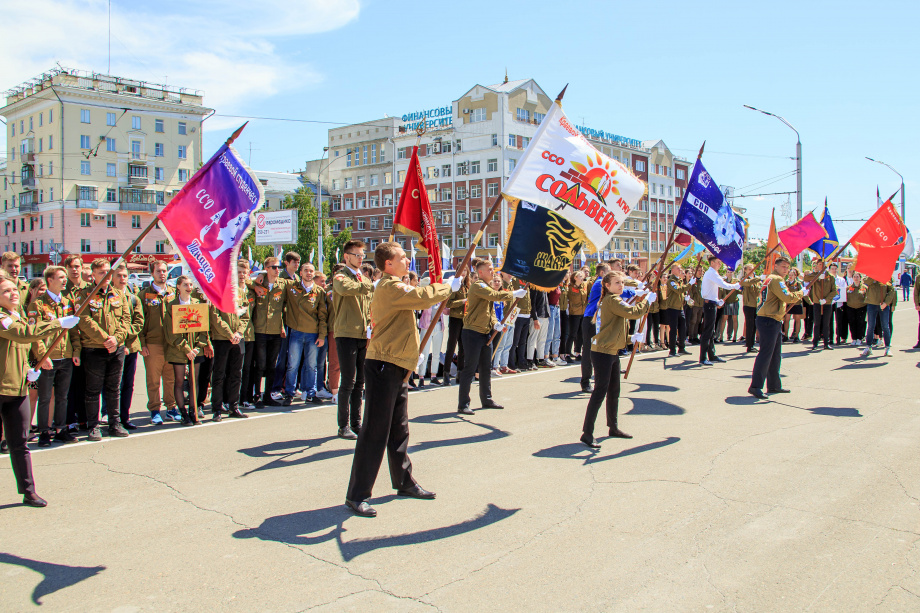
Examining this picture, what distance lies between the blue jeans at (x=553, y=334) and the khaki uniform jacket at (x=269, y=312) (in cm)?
637

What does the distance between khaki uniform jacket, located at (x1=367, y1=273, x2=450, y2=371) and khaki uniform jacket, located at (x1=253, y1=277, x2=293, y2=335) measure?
484 cm

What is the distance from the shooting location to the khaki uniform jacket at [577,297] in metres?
14.7

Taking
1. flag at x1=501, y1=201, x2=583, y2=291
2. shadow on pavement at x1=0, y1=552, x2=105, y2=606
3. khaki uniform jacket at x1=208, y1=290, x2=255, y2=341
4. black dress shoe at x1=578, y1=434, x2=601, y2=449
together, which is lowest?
shadow on pavement at x1=0, y1=552, x2=105, y2=606

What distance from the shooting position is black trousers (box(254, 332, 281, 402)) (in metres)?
9.84

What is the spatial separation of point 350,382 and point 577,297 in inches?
317

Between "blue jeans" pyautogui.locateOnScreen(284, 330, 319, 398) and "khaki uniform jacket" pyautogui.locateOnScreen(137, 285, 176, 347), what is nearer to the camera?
"khaki uniform jacket" pyautogui.locateOnScreen(137, 285, 176, 347)

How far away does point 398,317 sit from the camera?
5367 millimetres

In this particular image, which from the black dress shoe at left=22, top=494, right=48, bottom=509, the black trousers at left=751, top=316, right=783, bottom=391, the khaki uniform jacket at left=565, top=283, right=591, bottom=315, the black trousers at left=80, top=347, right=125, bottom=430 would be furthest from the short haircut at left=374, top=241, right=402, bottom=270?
the khaki uniform jacket at left=565, top=283, right=591, bottom=315

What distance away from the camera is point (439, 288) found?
530 centimetres

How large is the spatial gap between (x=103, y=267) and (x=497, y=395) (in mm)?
5830

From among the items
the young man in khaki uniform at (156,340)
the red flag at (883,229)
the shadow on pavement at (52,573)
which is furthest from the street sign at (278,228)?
the shadow on pavement at (52,573)

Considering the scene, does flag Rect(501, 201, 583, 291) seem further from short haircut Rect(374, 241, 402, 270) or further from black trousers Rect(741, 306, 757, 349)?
black trousers Rect(741, 306, 757, 349)

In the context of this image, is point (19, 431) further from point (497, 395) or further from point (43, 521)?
point (497, 395)

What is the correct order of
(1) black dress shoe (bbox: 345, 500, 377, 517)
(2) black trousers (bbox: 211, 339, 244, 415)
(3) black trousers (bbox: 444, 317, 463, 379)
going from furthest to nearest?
(3) black trousers (bbox: 444, 317, 463, 379), (2) black trousers (bbox: 211, 339, 244, 415), (1) black dress shoe (bbox: 345, 500, 377, 517)
